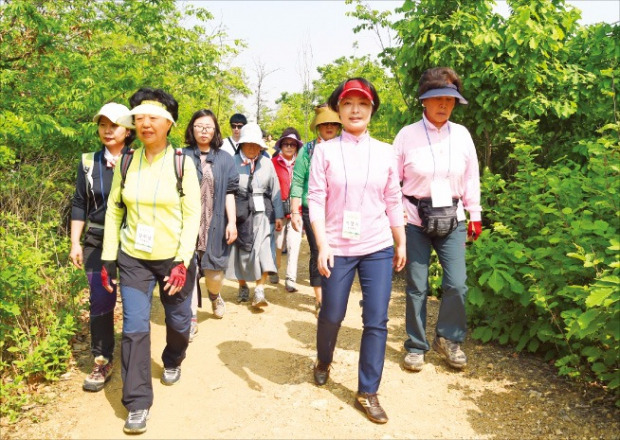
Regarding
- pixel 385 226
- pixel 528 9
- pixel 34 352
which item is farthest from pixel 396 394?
pixel 528 9

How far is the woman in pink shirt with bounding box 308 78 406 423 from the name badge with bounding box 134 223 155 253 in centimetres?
108

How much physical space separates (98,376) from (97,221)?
46.7 inches

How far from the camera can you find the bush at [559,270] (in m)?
2.96

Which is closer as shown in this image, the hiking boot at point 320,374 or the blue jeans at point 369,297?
the blue jeans at point 369,297

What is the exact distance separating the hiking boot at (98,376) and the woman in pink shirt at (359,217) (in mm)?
1870

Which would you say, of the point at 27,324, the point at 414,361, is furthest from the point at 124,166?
the point at 414,361

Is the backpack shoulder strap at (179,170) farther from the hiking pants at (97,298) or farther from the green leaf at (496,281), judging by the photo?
the green leaf at (496,281)

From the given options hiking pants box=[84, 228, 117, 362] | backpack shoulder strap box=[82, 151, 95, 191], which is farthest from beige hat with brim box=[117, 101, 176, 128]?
hiking pants box=[84, 228, 117, 362]

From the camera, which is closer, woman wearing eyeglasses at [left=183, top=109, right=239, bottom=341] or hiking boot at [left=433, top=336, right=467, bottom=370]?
hiking boot at [left=433, top=336, right=467, bottom=370]

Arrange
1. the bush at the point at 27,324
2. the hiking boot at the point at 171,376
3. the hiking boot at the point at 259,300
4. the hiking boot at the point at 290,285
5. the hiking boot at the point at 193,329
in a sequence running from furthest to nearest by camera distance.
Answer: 1. the hiking boot at the point at 290,285
2. the hiking boot at the point at 259,300
3. the hiking boot at the point at 193,329
4. the hiking boot at the point at 171,376
5. the bush at the point at 27,324

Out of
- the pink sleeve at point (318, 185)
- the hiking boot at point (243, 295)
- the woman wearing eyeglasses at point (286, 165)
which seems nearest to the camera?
the pink sleeve at point (318, 185)

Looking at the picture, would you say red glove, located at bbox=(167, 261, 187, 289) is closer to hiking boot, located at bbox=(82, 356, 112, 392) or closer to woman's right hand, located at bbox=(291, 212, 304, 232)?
hiking boot, located at bbox=(82, 356, 112, 392)

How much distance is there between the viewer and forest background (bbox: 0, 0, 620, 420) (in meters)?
3.38

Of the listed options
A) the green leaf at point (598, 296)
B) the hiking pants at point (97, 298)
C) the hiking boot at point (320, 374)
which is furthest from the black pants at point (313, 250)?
the green leaf at point (598, 296)
